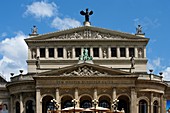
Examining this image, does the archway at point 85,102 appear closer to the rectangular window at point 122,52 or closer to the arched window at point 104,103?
the arched window at point 104,103

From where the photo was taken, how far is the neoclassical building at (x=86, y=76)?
8856 cm

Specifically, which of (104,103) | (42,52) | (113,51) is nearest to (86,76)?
(104,103)

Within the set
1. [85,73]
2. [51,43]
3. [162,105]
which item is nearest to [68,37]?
[51,43]

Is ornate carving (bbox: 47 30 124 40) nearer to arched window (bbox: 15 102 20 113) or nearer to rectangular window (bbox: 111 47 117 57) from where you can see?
rectangular window (bbox: 111 47 117 57)

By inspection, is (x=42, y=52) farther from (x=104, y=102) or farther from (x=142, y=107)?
(x=142, y=107)

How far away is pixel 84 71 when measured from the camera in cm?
8888

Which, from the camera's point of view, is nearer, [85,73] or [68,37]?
[85,73]

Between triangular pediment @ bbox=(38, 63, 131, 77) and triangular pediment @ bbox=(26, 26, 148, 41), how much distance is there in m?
13.7

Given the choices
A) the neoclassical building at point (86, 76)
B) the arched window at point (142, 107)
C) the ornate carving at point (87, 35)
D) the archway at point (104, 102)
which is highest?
the ornate carving at point (87, 35)

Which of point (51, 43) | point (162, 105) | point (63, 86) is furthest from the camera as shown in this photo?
point (51, 43)

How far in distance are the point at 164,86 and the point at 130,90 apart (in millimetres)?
9285

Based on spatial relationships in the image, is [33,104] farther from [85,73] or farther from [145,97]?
[145,97]

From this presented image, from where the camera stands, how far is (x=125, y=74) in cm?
8875

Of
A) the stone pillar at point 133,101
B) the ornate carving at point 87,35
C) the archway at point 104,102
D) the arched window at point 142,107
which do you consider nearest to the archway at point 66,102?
the archway at point 104,102
